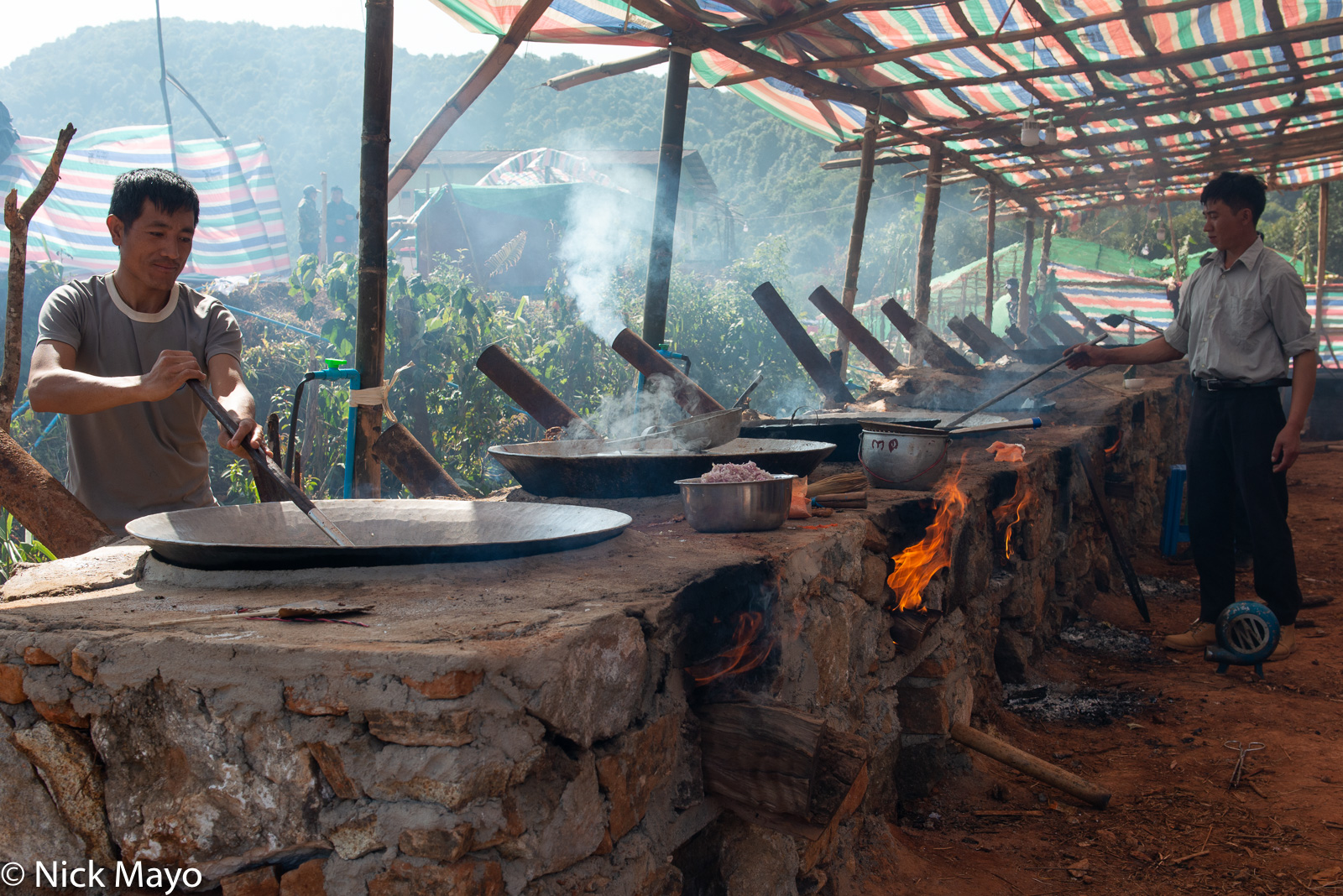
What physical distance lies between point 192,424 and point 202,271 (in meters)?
16.2

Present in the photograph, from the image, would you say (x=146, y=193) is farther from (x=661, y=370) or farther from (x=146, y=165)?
(x=146, y=165)

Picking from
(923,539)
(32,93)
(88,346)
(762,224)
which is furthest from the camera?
(32,93)

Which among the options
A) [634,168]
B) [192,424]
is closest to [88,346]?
[192,424]

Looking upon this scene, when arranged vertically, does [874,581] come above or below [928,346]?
below

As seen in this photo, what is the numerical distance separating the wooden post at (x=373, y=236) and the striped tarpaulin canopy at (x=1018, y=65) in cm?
147

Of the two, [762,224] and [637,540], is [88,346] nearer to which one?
[637,540]

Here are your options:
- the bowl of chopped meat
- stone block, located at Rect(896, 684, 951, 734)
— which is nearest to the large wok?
the bowl of chopped meat

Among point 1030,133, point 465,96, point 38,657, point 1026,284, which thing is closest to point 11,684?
point 38,657

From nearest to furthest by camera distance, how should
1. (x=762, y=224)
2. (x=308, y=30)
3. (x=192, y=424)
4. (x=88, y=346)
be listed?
(x=88, y=346) < (x=192, y=424) < (x=762, y=224) < (x=308, y=30)

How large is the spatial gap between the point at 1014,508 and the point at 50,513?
3.92 metres

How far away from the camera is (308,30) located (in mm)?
65375

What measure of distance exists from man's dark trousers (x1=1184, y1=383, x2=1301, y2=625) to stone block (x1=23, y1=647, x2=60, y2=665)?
4634mm

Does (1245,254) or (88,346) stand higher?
(1245,254)

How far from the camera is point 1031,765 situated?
3.15 m
